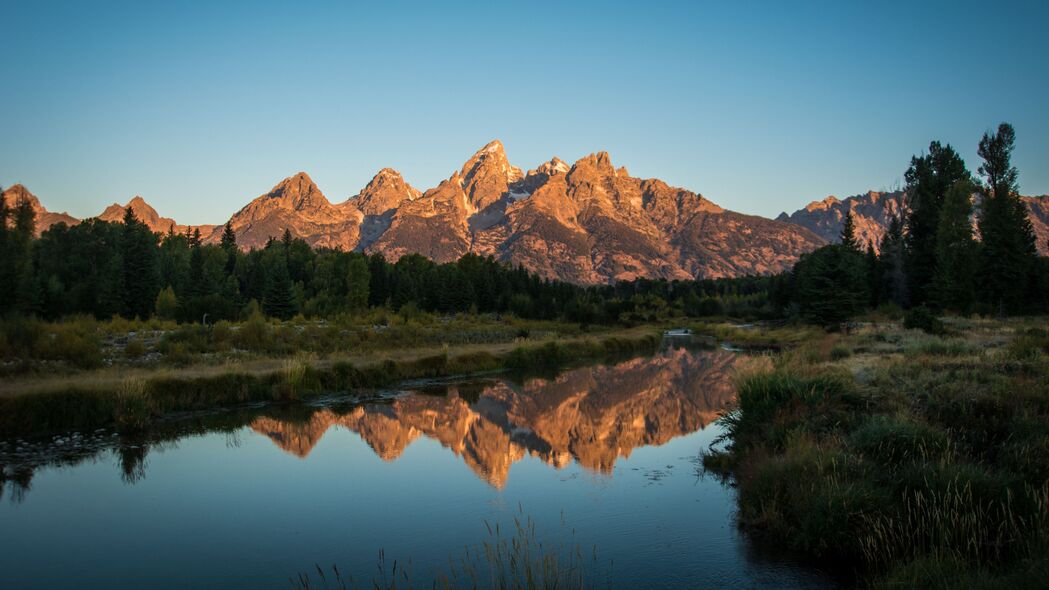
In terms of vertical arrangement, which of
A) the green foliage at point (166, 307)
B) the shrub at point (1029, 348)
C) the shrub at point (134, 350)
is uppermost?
the green foliage at point (166, 307)

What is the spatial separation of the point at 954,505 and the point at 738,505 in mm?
4637

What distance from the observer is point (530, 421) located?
81.2 ft

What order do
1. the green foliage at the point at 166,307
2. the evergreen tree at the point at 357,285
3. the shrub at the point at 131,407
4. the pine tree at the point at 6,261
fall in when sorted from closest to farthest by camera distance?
the shrub at the point at 131,407
the pine tree at the point at 6,261
the green foliage at the point at 166,307
the evergreen tree at the point at 357,285

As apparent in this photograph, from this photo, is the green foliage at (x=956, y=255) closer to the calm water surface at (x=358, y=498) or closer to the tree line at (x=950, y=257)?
the tree line at (x=950, y=257)

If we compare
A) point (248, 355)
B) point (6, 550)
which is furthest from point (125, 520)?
point (248, 355)

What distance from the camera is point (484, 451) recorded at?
20.0 meters

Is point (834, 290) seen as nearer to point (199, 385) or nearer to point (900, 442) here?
point (900, 442)

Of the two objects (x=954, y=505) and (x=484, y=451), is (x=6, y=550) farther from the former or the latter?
(x=954, y=505)

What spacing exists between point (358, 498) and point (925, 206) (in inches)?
2754

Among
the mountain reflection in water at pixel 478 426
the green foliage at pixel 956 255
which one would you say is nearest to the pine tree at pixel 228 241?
the mountain reflection in water at pixel 478 426

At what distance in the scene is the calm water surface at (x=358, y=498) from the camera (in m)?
10.5

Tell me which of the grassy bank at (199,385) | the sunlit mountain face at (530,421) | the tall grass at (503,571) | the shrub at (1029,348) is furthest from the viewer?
the grassy bank at (199,385)

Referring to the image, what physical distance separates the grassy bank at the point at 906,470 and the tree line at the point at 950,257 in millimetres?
37839

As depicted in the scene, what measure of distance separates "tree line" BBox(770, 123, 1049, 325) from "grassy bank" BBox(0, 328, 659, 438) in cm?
3348
